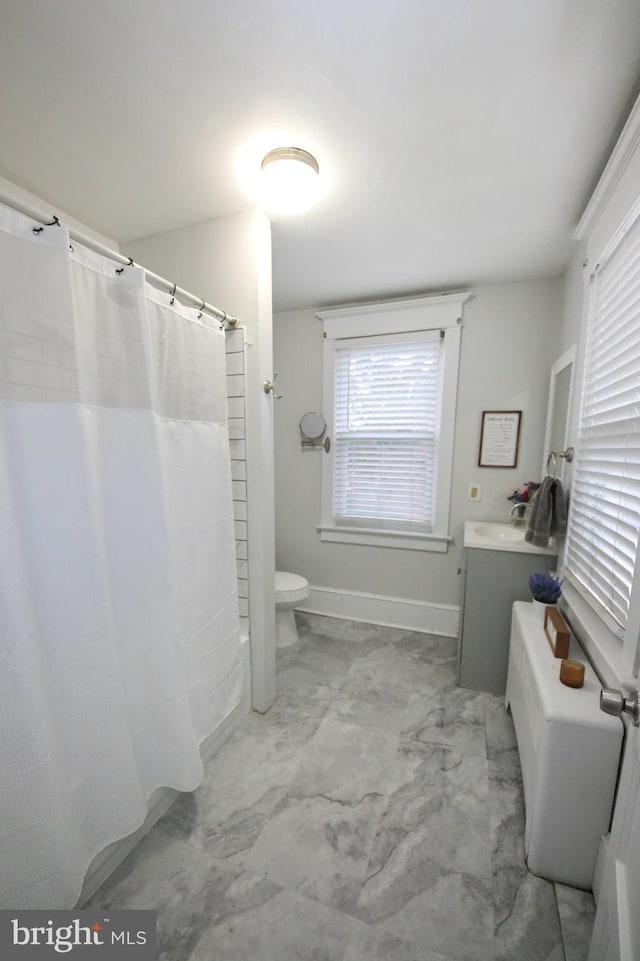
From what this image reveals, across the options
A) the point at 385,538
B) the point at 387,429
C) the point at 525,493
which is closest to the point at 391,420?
the point at 387,429

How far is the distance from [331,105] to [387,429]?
1734 millimetres

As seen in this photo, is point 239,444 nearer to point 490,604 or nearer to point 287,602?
point 287,602

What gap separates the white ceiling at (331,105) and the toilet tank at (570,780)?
1.79 m

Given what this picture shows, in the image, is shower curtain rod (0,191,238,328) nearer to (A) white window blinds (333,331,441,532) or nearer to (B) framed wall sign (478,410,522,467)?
(A) white window blinds (333,331,441,532)

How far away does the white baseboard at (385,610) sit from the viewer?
99.0 inches

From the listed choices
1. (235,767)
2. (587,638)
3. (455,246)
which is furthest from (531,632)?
(455,246)

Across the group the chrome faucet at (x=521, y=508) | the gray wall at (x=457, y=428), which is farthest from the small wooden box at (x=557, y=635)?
the gray wall at (x=457, y=428)

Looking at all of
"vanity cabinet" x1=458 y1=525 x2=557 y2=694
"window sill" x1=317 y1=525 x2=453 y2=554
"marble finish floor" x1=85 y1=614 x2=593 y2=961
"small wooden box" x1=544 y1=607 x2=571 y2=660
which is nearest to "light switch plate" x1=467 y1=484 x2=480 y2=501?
"window sill" x1=317 y1=525 x2=453 y2=554

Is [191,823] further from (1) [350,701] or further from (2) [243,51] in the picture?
(2) [243,51]

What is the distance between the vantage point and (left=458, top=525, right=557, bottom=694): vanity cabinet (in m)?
1.81

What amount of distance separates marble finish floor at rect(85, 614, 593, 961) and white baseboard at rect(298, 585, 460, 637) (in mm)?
687

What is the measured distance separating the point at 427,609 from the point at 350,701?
37.1 inches

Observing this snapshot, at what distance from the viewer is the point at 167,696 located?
1.12m

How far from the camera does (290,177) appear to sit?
1.29 metres
